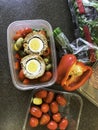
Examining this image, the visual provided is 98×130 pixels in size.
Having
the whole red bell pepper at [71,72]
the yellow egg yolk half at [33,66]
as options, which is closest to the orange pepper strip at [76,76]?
the whole red bell pepper at [71,72]

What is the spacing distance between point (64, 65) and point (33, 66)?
11cm

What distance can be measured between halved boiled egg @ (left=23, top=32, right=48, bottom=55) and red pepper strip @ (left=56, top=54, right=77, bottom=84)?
8 cm

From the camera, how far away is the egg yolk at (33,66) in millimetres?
1131

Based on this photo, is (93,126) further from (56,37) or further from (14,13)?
(14,13)

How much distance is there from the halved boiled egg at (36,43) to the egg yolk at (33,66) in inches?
1.4

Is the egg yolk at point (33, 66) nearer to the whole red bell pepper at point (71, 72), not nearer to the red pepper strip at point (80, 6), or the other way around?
the whole red bell pepper at point (71, 72)

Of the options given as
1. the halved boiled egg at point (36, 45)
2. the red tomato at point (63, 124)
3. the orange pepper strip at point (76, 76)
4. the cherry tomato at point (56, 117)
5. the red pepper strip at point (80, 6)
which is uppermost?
the red pepper strip at point (80, 6)

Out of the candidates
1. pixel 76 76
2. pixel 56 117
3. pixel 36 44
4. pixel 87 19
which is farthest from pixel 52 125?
pixel 87 19

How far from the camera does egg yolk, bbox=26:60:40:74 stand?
1131 millimetres

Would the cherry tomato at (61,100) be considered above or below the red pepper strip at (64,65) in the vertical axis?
below

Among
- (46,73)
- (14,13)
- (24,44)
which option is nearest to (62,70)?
(46,73)

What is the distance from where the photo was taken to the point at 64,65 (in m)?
1.14

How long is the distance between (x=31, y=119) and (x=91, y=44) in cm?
35

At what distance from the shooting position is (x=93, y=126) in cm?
122
